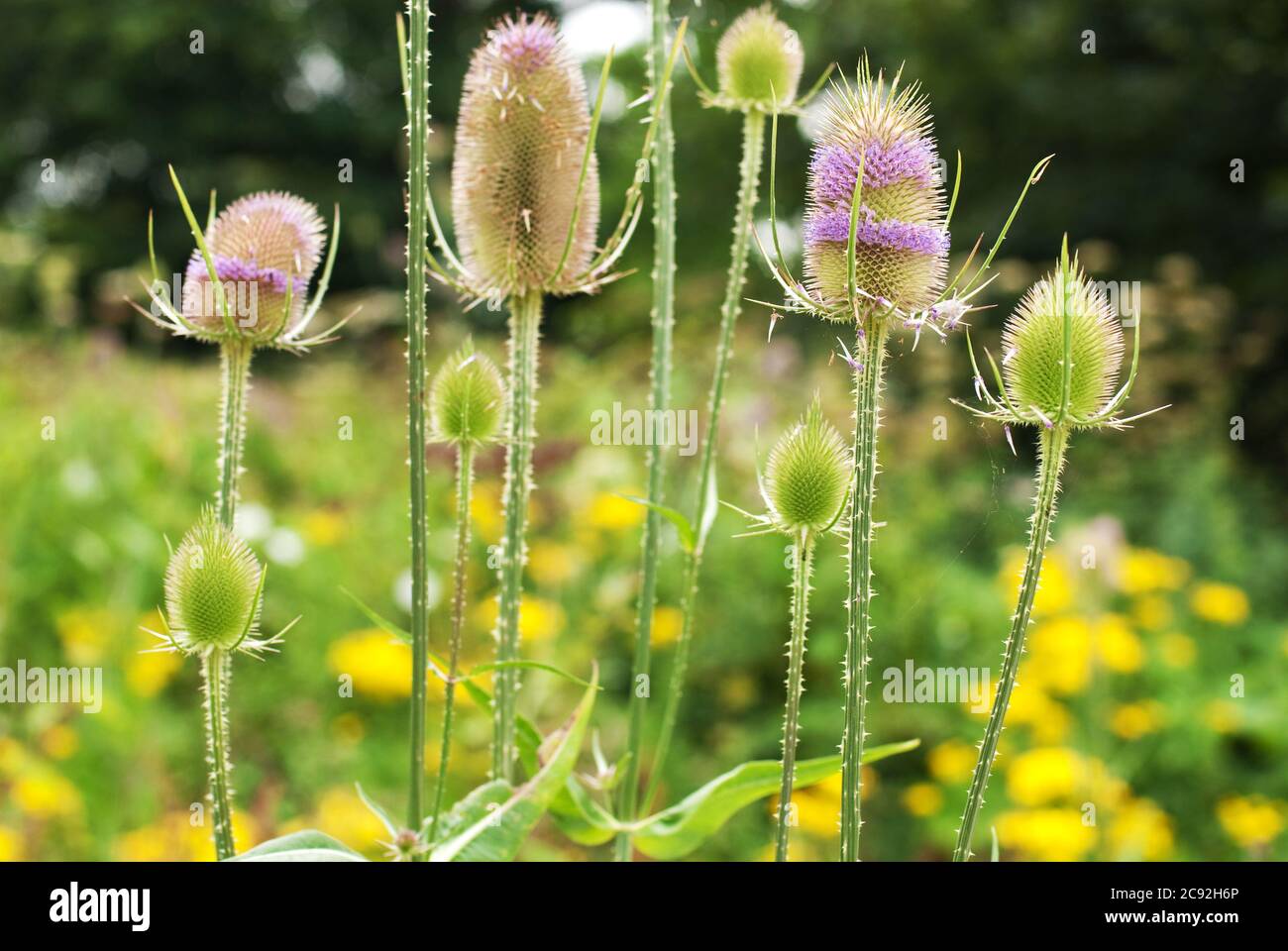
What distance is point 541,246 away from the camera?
5.16 feet

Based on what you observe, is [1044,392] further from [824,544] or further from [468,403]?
[468,403]

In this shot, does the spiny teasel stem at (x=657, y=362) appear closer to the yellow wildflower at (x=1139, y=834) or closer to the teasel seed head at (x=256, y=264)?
the teasel seed head at (x=256, y=264)

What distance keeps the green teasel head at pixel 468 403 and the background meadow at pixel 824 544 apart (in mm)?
423

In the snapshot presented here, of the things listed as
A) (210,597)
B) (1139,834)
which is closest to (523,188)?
(210,597)

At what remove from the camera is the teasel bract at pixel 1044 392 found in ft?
3.71

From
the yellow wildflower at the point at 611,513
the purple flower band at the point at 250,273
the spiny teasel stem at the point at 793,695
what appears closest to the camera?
the spiny teasel stem at the point at 793,695

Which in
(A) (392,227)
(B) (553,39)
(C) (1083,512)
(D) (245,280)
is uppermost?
Result: (A) (392,227)

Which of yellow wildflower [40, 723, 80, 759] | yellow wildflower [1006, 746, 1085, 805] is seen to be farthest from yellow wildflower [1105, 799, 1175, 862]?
yellow wildflower [40, 723, 80, 759]

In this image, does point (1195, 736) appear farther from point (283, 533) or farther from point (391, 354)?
point (391, 354)

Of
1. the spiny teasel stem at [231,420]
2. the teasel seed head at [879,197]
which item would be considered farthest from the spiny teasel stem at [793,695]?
the spiny teasel stem at [231,420]

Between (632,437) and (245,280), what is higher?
(245,280)

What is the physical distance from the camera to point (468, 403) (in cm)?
152
